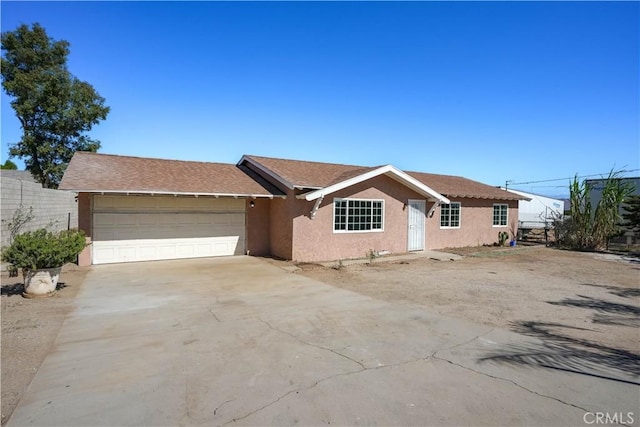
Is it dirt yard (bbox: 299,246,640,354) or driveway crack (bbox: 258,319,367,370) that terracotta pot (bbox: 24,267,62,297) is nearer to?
driveway crack (bbox: 258,319,367,370)

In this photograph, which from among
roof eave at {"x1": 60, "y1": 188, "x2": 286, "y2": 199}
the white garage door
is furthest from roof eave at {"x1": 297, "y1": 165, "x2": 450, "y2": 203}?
the white garage door

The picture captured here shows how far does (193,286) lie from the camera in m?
9.32

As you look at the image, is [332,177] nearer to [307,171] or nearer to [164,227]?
[307,171]

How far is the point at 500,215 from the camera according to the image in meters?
21.5

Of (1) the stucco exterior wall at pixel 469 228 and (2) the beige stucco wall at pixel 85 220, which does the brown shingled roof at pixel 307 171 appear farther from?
(2) the beige stucco wall at pixel 85 220

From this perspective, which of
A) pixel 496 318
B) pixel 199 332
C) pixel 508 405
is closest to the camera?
pixel 508 405

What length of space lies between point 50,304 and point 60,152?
2203cm

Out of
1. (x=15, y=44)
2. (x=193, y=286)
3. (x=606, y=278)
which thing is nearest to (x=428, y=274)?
(x=606, y=278)

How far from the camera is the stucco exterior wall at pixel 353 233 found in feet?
44.4

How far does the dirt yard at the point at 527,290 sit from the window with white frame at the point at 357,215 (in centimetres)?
203

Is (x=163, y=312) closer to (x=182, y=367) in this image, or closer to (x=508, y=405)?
(x=182, y=367)
